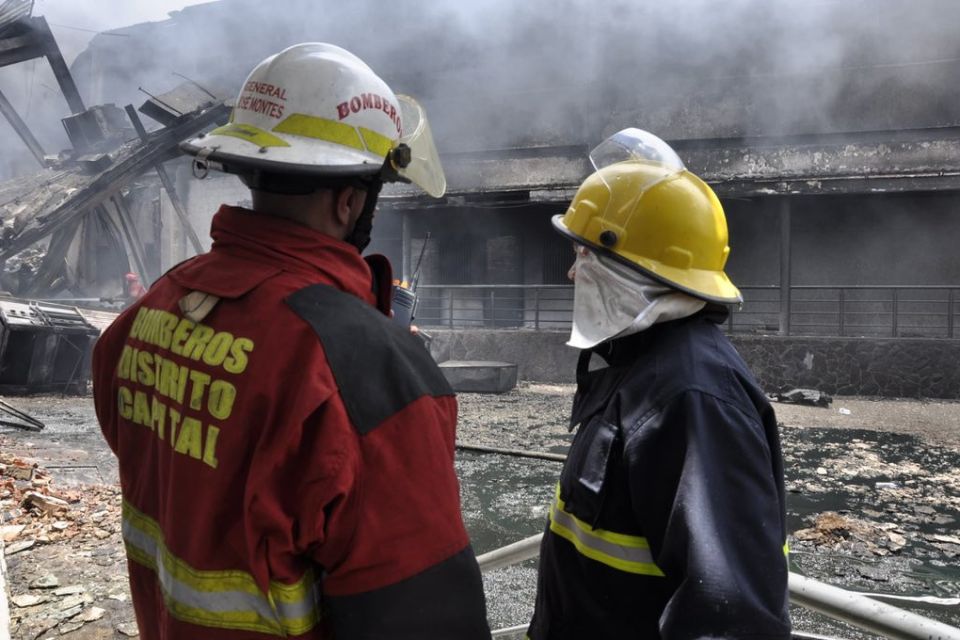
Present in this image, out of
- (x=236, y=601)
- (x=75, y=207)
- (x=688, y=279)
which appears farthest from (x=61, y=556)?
(x=75, y=207)

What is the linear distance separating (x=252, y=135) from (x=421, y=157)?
1.44 feet

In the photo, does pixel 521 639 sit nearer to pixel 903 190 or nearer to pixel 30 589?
pixel 30 589

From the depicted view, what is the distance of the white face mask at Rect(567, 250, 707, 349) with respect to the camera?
1432 millimetres

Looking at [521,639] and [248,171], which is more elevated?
[248,171]

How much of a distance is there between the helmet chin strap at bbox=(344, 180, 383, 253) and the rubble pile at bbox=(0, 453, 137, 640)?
2.77m

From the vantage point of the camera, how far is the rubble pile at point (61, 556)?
3.26 m

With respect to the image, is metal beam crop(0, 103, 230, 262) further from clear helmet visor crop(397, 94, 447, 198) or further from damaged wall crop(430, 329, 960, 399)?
clear helmet visor crop(397, 94, 447, 198)

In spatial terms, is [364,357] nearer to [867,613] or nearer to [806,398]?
[867,613]

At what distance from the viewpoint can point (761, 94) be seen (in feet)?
47.5

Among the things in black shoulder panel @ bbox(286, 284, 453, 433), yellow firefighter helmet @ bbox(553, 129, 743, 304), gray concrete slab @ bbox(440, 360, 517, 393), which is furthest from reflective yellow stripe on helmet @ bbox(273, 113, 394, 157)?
gray concrete slab @ bbox(440, 360, 517, 393)

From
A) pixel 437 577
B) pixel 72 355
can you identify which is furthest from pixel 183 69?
pixel 437 577

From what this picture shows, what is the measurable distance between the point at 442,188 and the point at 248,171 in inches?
23.4

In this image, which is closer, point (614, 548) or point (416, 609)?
point (416, 609)

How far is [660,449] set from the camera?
1.21m
